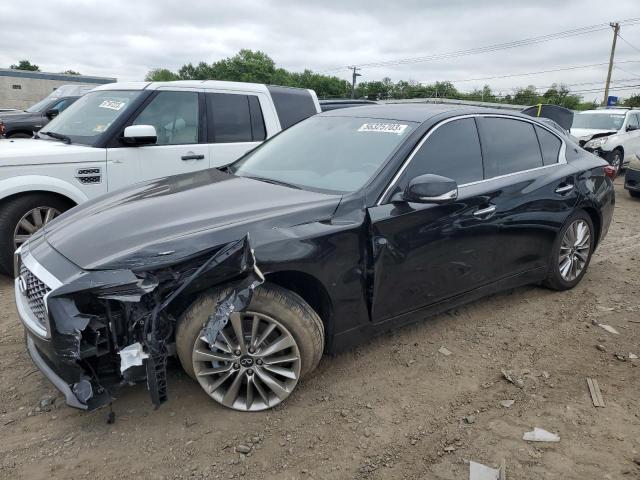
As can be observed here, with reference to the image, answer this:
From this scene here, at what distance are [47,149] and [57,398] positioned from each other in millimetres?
2803

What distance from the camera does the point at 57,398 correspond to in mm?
2895

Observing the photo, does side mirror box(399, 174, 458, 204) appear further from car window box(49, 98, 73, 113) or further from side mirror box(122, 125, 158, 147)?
car window box(49, 98, 73, 113)

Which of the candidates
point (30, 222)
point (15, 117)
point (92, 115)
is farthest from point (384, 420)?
point (15, 117)

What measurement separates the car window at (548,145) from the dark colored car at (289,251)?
0.17 feet

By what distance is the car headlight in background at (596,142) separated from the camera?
12195mm

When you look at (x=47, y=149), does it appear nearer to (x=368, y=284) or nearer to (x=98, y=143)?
(x=98, y=143)

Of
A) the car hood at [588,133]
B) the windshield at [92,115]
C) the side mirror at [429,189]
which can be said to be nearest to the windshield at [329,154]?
the side mirror at [429,189]

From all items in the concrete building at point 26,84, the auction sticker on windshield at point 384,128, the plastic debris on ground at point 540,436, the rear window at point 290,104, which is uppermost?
the concrete building at point 26,84

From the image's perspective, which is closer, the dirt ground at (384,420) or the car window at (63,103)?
the dirt ground at (384,420)

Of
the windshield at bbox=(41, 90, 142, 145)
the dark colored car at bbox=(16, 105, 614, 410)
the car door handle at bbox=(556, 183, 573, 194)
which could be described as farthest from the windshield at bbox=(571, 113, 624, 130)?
the windshield at bbox=(41, 90, 142, 145)

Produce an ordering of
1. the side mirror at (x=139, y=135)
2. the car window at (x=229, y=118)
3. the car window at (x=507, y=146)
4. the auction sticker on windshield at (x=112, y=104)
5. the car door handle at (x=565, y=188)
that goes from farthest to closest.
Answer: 1. the car window at (x=229, y=118)
2. the auction sticker on windshield at (x=112, y=104)
3. the side mirror at (x=139, y=135)
4. the car door handle at (x=565, y=188)
5. the car window at (x=507, y=146)

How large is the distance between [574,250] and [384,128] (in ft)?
7.43

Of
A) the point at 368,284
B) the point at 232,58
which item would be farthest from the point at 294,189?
the point at 232,58

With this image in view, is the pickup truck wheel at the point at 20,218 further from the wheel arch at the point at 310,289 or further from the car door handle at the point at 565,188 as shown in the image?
the car door handle at the point at 565,188
